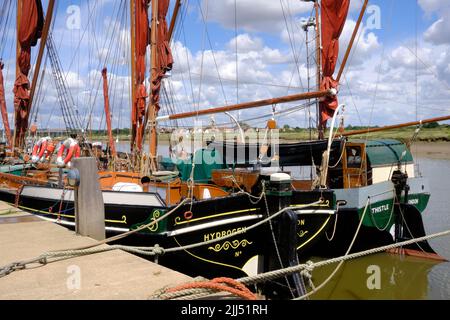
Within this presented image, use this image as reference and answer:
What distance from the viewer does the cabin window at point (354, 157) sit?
1361 centimetres

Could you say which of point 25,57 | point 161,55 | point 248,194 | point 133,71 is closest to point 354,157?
point 248,194

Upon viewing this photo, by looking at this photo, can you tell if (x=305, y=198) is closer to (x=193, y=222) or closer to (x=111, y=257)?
(x=193, y=222)

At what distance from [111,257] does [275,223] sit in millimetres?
4415

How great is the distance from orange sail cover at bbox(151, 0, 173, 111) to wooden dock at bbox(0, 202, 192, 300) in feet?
28.0

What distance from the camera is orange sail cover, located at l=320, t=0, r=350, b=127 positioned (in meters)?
13.3

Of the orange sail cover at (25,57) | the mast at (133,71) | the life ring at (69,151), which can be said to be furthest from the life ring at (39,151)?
the orange sail cover at (25,57)

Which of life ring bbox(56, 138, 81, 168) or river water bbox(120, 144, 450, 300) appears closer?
life ring bbox(56, 138, 81, 168)

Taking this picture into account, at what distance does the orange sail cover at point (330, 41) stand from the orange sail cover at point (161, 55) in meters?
5.10

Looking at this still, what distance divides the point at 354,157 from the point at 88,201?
30.4ft

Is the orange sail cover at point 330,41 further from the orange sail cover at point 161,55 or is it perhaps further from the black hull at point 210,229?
the orange sail cover at point 161,55

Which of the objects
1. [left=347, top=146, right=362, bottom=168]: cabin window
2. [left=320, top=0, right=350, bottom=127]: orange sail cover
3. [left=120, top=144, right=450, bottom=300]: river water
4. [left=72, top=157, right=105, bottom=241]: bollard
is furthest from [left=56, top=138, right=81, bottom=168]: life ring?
[left=347, top=146, right=362, bottom=168]: cabin window

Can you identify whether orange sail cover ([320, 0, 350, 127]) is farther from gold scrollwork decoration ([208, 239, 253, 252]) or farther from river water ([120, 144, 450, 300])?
gold scrollwork decoration ([208, 239, 253, 252])

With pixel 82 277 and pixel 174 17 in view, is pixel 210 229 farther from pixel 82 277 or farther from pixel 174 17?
pixel 174 17

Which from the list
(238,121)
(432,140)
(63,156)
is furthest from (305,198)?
(432,140)
